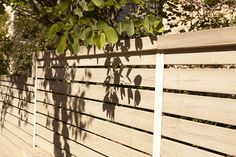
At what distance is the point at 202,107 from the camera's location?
10.5ft

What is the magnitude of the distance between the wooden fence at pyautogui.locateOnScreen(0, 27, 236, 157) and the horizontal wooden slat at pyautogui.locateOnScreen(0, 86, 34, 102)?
33.2 inches

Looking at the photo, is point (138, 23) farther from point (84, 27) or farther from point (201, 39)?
point (201, 39)

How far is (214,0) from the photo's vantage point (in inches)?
153

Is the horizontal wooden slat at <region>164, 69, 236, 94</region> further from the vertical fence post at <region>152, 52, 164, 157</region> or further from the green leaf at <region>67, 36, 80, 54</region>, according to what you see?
the green leaf at <region>67, 36, 80, 54</region>

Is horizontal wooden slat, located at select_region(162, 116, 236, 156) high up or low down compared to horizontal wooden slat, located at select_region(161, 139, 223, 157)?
up

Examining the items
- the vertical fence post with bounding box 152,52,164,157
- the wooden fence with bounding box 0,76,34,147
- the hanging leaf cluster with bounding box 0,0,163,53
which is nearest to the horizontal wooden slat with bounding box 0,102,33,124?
the wooden fence with bounding box 0,76,34,147

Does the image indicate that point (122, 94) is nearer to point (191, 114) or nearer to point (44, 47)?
point (191, 114)

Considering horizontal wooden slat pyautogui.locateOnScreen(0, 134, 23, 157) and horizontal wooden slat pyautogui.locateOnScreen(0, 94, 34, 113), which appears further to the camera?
horizontal wooden slat pyautogui.locateOnScreen(0, 134, 23, 157)

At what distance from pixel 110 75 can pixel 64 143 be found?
156 centimetres

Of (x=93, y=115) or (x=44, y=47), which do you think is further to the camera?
(x=44, y=47)

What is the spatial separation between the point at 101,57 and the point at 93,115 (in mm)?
641

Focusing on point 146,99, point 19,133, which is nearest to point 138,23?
point 146,99

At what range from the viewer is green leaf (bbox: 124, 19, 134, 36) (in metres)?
4.19

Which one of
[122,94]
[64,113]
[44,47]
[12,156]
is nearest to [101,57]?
[122,94]
